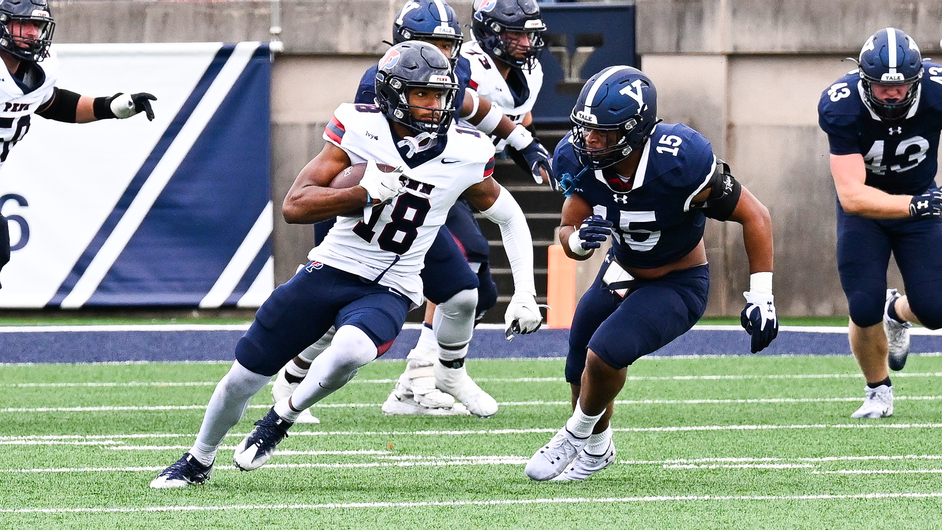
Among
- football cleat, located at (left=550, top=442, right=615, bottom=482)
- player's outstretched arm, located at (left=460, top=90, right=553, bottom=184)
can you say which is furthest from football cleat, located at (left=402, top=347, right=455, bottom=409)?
football cleat, located at (left=550, top=442, right=615, bottom=482)

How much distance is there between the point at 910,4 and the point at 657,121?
302 inches

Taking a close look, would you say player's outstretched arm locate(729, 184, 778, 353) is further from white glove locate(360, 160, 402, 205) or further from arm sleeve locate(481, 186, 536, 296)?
white glove locate(360, 160, 402, 205)

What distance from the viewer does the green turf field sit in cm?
410

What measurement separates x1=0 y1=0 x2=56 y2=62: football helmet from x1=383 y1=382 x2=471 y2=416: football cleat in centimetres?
222

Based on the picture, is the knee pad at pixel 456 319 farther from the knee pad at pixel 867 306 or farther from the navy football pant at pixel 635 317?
the knee pad at pixel 867 306

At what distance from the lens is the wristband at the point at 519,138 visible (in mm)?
6793

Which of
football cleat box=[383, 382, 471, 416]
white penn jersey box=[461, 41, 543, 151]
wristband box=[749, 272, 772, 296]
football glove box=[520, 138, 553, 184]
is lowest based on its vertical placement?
football cleat box=[383, 382, 471, 416]

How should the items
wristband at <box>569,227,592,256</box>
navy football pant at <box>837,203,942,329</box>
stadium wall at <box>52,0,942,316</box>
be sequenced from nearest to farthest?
wristband at <box>569,227,592,256</box> < navy football pant at <box>837,203,942,329</box> < stadium wall at <box>52,0,942,316</box>

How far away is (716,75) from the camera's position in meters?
11.7

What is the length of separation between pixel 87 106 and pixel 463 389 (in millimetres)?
2146

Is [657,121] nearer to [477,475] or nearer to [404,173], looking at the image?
[404,173]

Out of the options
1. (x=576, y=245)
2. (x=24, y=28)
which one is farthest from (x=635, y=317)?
(x=24, y=28)

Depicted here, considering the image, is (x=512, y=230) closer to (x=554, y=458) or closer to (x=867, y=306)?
(x=554, y=458)

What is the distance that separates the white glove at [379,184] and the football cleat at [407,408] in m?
2.35
